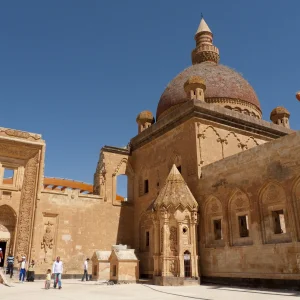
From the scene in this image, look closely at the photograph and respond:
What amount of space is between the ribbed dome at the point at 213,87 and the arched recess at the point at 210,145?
4389mm

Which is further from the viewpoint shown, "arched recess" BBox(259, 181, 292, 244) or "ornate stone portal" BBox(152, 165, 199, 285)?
"ornate stone portal" BBox(152, 165, 199, 285)

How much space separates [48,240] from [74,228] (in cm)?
153

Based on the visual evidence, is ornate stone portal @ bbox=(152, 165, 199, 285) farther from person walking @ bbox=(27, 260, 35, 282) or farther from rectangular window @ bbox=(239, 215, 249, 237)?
person walking @ bbox=(27, 260, 35, 282)

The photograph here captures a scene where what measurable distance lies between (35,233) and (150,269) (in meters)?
6.33

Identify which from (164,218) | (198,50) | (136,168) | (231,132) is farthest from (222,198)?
(198,50)

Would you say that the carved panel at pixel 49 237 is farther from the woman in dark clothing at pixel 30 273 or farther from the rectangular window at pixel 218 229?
the rectangular window at pixel 218 229

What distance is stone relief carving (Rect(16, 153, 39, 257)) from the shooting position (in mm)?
17547

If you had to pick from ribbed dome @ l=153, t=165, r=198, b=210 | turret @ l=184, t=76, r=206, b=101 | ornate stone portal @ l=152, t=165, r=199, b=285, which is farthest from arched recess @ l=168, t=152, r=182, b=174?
turret @ l=184, t=76, r=206, b=101

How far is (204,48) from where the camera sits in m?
25.8

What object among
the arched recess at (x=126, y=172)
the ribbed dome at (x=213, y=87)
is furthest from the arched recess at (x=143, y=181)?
the ribbed dome at (x=213, y=87)

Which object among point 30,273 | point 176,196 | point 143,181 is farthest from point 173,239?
point 30,273

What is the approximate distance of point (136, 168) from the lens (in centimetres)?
2142

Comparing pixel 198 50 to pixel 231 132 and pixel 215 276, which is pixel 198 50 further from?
pixel 215 276

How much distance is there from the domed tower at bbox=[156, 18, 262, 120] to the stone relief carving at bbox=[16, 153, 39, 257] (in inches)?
344
